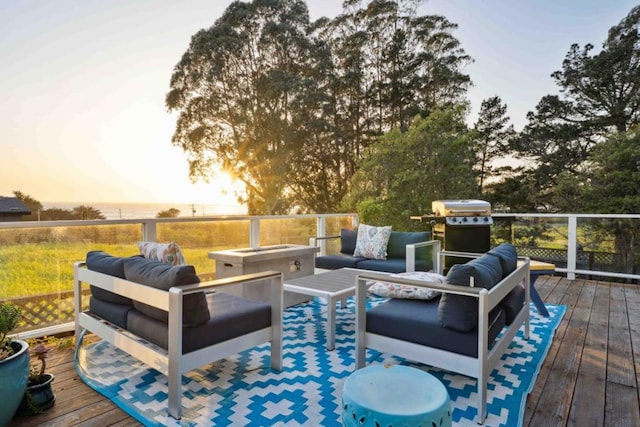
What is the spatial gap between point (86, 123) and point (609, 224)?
11.2m

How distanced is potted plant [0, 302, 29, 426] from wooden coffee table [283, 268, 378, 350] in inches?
70.9

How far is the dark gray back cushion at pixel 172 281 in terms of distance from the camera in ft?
6.11

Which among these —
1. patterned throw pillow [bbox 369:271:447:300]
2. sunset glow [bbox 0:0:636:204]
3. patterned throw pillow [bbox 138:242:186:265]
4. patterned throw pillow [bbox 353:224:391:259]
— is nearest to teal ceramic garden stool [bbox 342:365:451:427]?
patterned throw pillow [bbox 369:271:447:300]

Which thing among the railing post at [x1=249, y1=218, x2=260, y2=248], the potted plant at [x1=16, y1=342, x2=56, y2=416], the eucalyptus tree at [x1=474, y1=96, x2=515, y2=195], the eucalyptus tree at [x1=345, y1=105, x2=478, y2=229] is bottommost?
the potted plant at [x1=16, y1=342, x2=56, y2=416]

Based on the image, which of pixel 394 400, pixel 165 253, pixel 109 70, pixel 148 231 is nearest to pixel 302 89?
pixel 109 70

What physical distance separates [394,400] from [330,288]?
1791 mm

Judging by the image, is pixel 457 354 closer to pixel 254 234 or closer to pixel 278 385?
pixel 278 385

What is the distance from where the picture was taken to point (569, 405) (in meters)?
1.96

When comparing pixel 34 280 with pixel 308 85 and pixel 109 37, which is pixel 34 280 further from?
pixel 308 85

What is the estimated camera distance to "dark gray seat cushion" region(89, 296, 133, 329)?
2258mm

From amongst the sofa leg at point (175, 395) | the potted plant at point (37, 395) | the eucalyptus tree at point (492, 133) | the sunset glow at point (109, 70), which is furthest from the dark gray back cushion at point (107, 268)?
the eucalyptus tree at point (492, 133)

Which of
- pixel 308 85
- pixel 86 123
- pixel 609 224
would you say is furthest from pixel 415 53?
pixel 86 123

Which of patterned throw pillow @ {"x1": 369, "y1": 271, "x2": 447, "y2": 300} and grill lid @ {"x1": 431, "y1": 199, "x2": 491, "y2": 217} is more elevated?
grill lid @ {"x1": 431, "y1": 199, "x2": 491, "y2": 217}

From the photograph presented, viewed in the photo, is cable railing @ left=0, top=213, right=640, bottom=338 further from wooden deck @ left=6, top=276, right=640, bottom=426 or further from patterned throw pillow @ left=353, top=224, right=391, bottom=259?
patterned throw pillow @ left=353, top=224, right=391, bottom=259
